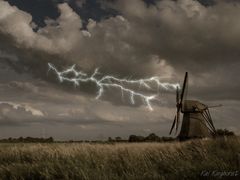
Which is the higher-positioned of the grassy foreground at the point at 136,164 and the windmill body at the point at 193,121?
the windmill body at the point at 193,121

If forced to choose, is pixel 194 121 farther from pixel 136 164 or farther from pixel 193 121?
pixel 136 164

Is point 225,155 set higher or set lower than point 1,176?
higher

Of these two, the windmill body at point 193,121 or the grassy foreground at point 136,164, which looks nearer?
the grassy foreground at point 136,164

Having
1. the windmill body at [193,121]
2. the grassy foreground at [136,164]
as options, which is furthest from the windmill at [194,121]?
the grassy foreground at [136,164]

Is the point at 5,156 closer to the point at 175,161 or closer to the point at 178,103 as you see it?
the point at 175,161

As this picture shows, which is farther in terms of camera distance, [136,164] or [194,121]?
[194,121]

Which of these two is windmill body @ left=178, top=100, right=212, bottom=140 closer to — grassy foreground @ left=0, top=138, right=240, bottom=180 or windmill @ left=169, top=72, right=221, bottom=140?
windmill @ left=169, top=72, right=221, bottom=140

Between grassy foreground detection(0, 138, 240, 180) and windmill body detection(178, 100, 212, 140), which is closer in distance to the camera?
grassy foreground detection(0, 138, 240, 180)

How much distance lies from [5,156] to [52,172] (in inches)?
258

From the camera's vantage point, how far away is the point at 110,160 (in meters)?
12.2

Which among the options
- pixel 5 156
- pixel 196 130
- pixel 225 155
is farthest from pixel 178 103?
pixel 225 155

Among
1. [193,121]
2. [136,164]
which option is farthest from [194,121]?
[136,164]

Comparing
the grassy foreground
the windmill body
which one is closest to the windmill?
the windmill body

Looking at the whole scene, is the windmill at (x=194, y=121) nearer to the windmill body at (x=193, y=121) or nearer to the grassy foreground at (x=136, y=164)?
the windmill body at (x=193, y=121)
